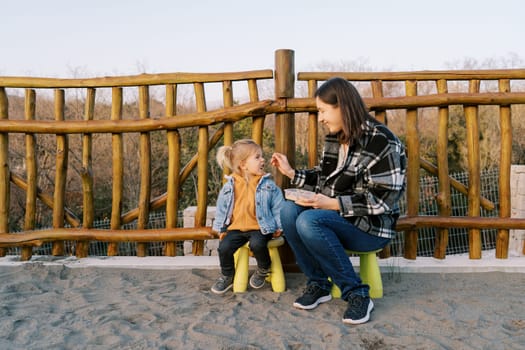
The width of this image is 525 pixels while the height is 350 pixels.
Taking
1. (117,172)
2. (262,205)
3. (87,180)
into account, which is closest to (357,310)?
(262,205)

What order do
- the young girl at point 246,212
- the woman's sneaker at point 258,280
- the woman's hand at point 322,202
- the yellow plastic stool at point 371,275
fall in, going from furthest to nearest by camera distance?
the woman's sneaker at point 258,280
the young girl at point 246,212
the yellow plastic stool at point 371,275
the woman's hand at point 322,202

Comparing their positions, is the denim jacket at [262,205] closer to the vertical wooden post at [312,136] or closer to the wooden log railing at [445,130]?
the vertical wooden post at [312,136]

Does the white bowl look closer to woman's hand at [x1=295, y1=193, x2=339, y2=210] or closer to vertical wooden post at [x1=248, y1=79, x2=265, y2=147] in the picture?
woman's hand at [x1=295, y1=193, x2=339, y2=210]

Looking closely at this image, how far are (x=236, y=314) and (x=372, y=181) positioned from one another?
1164 millimetres

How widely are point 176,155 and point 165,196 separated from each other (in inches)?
15.6

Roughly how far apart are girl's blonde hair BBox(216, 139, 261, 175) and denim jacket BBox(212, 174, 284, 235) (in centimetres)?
11

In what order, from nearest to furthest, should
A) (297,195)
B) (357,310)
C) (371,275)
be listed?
(357,310) → (297,195) → (371,275)

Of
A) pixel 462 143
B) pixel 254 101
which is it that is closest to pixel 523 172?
pixel 462 143

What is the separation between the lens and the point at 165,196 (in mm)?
4629

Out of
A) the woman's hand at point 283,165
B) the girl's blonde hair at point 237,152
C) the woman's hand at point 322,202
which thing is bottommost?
the woman's hand at point 322,202

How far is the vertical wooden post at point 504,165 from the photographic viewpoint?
4.26 metres

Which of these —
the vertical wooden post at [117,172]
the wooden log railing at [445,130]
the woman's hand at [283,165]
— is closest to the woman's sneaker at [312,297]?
the woman's hand at [283,165]

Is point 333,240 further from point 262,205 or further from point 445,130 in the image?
point 445,130

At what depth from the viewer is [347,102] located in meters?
3.16
